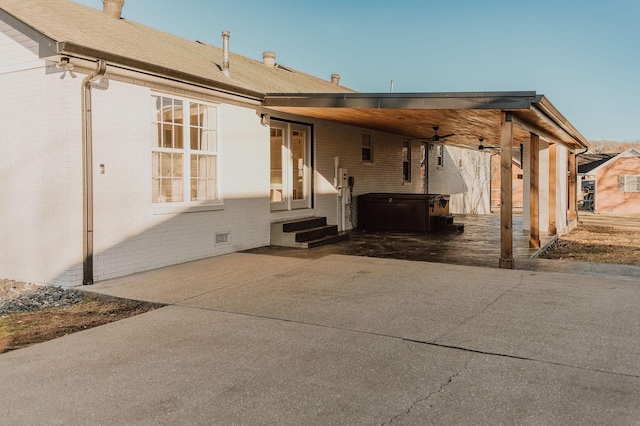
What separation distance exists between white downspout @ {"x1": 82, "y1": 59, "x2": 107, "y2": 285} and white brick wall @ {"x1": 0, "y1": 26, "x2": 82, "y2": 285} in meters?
0.07

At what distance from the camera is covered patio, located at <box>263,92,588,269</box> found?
27.5 feet

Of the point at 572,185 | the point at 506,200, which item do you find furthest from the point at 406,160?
the point at 506,200

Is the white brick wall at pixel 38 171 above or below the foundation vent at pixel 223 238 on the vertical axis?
above

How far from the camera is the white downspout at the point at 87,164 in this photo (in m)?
6.97

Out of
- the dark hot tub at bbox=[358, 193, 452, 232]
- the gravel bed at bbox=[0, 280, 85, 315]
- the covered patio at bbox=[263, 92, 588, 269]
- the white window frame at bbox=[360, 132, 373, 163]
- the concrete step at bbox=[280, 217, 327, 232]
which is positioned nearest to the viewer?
the gravel bed at bbox=[0, 280, 85, 315]

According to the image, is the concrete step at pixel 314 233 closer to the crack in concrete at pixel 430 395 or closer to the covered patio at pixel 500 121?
the covered patio at pixel 500 121

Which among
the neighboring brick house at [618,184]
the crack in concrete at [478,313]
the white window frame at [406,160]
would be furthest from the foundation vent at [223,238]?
the neighboring brick house at [618,184]

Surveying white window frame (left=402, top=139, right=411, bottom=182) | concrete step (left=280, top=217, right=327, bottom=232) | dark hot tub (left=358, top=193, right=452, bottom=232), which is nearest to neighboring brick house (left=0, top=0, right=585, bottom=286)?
concrete step (left=280, top=217, right=327, bottom=232)

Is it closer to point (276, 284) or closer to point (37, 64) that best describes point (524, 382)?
point (276, 284)

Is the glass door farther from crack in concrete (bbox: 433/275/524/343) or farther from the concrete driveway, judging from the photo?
crack in concrete (bbox: 433/275/524/343)

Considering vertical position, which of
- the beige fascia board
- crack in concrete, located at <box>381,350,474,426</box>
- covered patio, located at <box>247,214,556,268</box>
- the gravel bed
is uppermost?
the beige fascia board

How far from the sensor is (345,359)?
4.25 m

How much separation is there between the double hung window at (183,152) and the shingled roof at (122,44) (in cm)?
59

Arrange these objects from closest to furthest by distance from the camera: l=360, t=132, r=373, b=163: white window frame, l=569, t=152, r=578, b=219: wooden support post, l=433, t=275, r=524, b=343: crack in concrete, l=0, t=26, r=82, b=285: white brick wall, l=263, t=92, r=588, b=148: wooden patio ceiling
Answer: l=433, t=275, r=524, b=343: crack in concrete
l=0, t=26, r=82, b=285: white brick wall
l=263, t=92, r=588, b=148: wooden patio ceiling
l=360, t=132, r=373, b=163: white window frame
l=569, t=152, r=578, b=219: wooden support post
